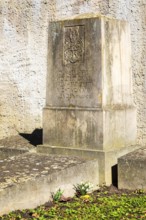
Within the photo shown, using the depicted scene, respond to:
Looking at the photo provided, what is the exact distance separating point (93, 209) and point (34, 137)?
2934 millimetres

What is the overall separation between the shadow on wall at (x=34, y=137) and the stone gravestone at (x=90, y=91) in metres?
0.66

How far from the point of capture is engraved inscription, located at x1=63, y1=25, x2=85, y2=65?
5.72 meters

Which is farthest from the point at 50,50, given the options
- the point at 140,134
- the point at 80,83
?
the point at 140,134

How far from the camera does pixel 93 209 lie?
4.48 metres

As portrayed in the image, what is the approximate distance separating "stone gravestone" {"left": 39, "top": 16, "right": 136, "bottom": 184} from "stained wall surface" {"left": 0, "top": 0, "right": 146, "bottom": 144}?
108 centimetres

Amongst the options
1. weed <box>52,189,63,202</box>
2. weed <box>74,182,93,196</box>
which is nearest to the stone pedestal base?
weed <box>74,182,93,196</box>

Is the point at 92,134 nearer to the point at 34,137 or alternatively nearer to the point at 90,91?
the point at 90,91

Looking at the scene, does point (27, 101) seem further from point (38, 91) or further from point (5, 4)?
point (5, 4)

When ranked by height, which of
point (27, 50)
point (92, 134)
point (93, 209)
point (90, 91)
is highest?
point (27, 50)

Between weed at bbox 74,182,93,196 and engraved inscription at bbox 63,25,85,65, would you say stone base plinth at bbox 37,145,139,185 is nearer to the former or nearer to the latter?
weed at bbox 74,182,93,196

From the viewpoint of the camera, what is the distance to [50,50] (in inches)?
237

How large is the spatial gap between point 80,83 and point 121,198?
1.54 metres

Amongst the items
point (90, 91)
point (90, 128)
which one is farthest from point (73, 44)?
point (90, 128)

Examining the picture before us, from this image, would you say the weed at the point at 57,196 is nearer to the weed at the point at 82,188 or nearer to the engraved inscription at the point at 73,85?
the weed at the point at 82,188
